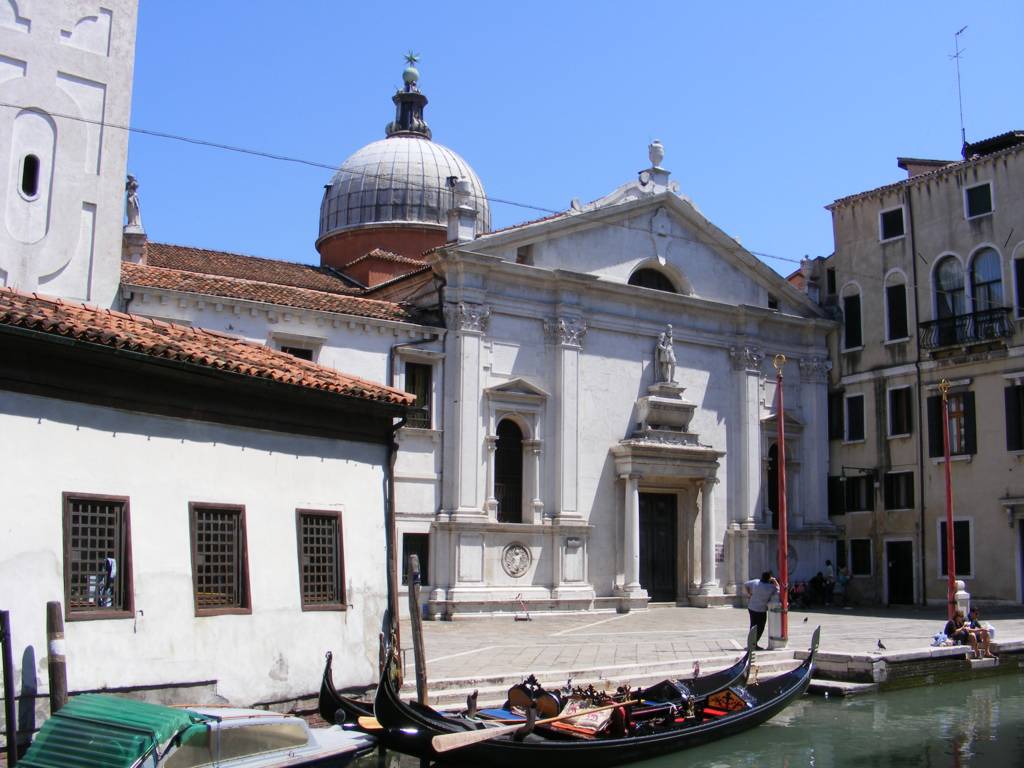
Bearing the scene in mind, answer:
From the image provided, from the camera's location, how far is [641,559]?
25.7 m

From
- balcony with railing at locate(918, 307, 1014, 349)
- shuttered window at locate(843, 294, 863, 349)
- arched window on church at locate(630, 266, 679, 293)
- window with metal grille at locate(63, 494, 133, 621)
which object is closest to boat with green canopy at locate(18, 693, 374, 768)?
window with metal grille at locate(63, 494, 133, 621)

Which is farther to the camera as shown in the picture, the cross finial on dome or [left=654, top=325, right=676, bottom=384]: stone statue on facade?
the cross finial on dome

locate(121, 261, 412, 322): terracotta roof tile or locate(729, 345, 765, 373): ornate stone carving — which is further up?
locate(121, 261, 412, 322): terracotta roof tile

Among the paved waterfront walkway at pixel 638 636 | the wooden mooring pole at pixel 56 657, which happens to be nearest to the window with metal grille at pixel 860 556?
the paved waterfront walkway at pixel 638 636

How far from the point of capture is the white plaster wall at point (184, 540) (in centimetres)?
937

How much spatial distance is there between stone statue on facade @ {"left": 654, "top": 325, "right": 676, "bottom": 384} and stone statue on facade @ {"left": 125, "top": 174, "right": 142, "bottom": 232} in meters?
11.7

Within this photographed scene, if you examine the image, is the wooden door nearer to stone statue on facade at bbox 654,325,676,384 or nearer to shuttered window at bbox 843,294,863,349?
shuttered window at bbox 843,294,863,349

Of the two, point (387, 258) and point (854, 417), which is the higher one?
point (387, 258)

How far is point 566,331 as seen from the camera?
24.8m

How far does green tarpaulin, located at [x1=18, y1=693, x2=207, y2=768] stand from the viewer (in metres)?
7.53

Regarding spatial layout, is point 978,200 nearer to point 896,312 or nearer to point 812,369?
point 896,312

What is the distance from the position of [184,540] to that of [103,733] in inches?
122

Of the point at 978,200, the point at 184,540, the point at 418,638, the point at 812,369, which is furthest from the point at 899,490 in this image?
the point at 184,540

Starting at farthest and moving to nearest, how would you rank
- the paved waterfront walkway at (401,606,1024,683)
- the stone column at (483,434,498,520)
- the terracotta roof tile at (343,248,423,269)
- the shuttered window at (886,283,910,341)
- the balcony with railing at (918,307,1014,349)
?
the terracotta roof tile at (343,248,423,269) → the shuttered window at (886,283,910,341) → the balcony with railing at (918,307,1014,349) → the stone column at (483,434,498,520) → the paved waterfront walkway at (401,606,1024,683)
